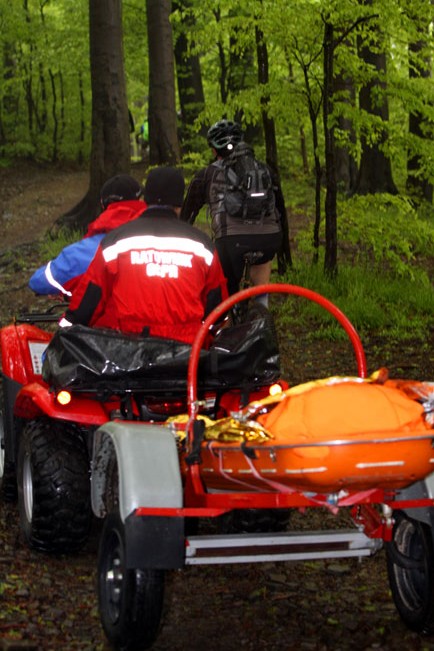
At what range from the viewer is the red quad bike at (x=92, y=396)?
4980mm

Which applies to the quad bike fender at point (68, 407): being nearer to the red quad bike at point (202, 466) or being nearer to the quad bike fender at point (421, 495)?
the red quad bike at point (202, 466)

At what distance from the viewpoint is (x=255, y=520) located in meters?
5.49

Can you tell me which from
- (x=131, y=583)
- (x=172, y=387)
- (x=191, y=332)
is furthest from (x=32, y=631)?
(x=191, y=332)

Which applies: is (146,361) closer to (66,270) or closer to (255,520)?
(255,520)

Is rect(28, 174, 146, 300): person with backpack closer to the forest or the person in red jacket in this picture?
the person in red jacket

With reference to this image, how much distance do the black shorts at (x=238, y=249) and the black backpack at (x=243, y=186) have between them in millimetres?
183

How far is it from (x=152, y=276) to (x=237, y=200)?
3586 mm

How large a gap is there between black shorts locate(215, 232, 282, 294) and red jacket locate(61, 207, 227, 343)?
10.9ft

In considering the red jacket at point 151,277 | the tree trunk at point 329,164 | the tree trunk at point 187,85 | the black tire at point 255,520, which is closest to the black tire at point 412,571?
the black tire at point 255,520

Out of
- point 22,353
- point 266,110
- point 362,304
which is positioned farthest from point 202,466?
point 266,110

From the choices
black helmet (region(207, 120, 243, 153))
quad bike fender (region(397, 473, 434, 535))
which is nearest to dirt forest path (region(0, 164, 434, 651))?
quad bike fender (region(397, 473, 434, 535))

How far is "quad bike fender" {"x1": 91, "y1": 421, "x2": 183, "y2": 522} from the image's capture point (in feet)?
13.1

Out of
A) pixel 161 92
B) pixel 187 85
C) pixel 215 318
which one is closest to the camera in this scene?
pixel 215 318

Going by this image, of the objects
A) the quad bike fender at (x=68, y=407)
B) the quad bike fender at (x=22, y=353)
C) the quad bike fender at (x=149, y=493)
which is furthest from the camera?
the quad bike fender at (x=22, y=353)
